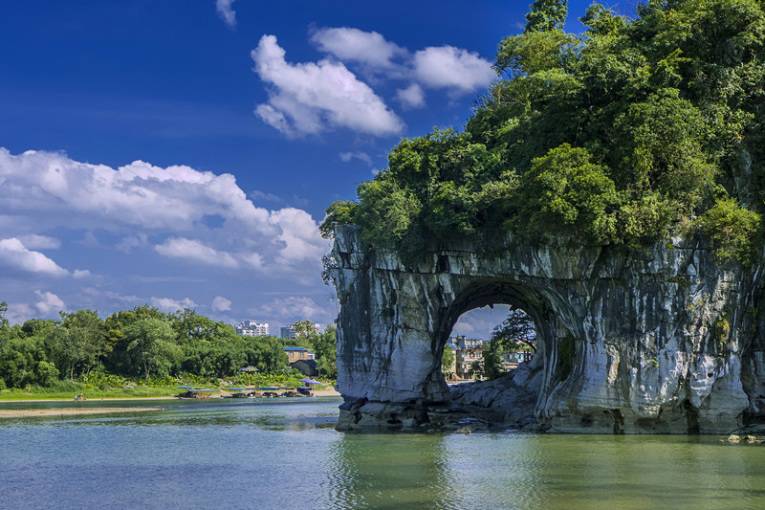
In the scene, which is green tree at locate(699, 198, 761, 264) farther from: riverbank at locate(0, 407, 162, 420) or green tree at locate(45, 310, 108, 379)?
green tree at locate(45, 310, 108, 379)

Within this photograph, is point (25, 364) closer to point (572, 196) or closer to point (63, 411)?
point (63, 411)

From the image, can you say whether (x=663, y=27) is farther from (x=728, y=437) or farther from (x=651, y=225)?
(x=728, y=437)

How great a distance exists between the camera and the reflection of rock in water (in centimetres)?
1800

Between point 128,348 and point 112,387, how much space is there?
519 centimetres

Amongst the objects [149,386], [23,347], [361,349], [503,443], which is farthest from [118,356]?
[503,443]

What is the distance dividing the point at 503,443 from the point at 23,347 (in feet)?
164

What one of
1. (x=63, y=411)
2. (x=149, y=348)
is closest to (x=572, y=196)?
(x=63, y=411)

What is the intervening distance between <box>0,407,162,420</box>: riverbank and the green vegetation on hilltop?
80.8 ft

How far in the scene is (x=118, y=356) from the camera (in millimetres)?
76125

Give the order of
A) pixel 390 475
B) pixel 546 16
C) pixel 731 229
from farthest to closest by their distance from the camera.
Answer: pixel 546 16
pixel 731 229
pixel 390 475

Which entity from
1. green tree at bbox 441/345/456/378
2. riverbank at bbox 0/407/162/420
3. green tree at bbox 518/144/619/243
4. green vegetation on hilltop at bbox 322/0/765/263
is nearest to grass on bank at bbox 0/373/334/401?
riverbank at bbox 0/407/162/420

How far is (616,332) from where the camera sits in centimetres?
3083

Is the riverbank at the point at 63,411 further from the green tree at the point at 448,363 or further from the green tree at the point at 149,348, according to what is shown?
the green tree at the point at 448,363

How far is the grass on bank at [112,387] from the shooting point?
214 feet
